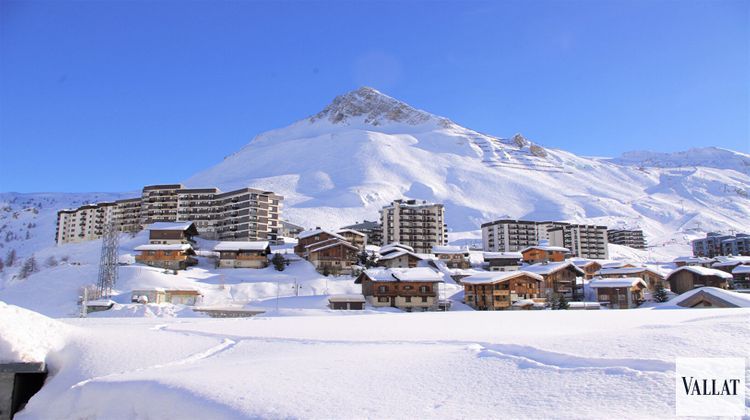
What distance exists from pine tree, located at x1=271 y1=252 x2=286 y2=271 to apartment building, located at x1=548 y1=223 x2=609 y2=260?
76558 mm

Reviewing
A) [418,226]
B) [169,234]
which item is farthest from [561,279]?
[169,234]

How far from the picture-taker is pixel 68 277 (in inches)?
2438

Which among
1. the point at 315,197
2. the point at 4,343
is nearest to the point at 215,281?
the point at 4,343

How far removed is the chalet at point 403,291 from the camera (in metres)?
57.9

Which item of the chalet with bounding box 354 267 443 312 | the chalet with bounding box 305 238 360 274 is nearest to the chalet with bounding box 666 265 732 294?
the chalet with bounding box 354 267 443 312

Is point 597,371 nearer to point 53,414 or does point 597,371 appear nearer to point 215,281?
point 53,414

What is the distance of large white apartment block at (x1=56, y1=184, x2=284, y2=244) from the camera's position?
10331 cm

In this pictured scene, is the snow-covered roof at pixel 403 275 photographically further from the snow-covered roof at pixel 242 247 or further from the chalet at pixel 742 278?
the chalet at pixel 742 278

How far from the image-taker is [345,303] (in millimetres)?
53844

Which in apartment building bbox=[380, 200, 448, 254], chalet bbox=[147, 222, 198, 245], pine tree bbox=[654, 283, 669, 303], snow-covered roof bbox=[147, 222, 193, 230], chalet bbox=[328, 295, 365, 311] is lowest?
chalet bbox=[328, 295, 365, 311]

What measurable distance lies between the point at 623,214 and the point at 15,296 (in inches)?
7295

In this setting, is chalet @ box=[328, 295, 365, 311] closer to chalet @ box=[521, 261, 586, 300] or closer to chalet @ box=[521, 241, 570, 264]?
chalet @ box=[521, 261, 586, 300]

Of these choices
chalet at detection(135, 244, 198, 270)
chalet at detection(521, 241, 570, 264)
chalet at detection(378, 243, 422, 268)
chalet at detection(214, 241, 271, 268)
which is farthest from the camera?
chalet at detection(521, 241, 570, 264)

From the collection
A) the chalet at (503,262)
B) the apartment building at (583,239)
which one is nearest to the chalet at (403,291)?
the chalet at (503,262)
